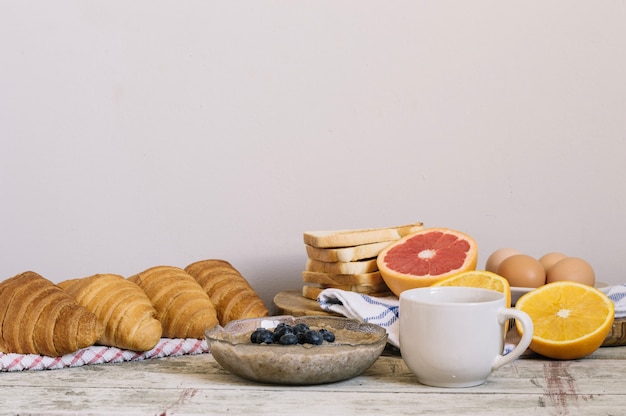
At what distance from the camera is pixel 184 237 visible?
6.47ft

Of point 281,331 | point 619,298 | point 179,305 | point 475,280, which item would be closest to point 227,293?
point 179,305

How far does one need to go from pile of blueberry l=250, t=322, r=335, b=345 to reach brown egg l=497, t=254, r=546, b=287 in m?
0.47

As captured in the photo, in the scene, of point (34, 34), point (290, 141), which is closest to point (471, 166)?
point (290, 141)

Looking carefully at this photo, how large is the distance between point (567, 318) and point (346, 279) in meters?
0.45

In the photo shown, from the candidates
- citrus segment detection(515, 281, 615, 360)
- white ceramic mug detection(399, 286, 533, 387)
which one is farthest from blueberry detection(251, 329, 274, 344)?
citrus segment detection(515, 281, 615, 360)

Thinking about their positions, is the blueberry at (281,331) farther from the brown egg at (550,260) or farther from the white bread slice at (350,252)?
the brown egg at (550,260)

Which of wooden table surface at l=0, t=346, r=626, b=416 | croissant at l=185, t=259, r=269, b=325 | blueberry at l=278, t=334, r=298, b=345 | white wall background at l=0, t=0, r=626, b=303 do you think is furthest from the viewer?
white wall background at l=0, t=0, r=626, b=303

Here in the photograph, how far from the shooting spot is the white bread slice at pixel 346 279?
1621 millimetres

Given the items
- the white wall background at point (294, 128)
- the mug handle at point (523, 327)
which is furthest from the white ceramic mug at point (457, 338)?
the white wall background at point (294, 128)

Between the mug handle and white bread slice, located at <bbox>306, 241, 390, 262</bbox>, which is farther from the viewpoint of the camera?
white bread slice, located at <bbox>306, 241, 390, 262</bbox>

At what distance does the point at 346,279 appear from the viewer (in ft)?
5.36

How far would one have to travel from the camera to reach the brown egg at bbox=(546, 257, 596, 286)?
155 cm

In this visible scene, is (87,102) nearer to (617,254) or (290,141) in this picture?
(290,141)

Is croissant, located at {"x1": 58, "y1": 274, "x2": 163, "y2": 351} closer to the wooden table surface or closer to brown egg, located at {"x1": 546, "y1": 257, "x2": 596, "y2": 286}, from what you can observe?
the wooden table surface
